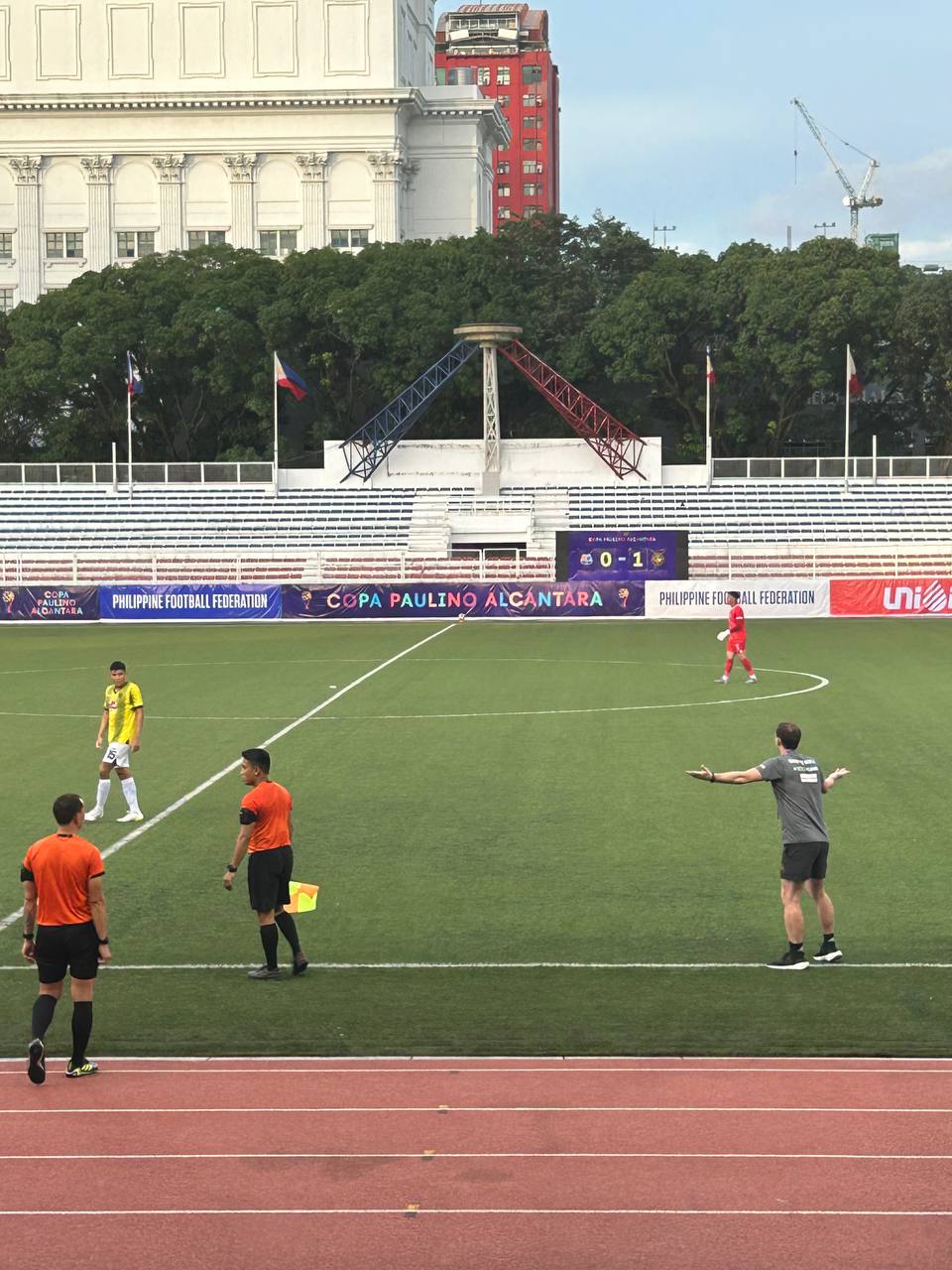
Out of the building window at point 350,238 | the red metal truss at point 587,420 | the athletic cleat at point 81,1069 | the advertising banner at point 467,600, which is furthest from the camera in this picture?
the building window at point 350,238

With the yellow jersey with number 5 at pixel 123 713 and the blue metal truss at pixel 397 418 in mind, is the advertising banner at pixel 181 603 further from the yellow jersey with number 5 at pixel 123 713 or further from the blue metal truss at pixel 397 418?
the yellow jersey with number 5 at pixel 123 713

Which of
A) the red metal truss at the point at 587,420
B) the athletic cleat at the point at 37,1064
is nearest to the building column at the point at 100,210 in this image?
the red metal truss at the point at 587,420

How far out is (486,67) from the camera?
195 m

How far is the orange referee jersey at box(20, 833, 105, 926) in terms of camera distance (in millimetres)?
12055

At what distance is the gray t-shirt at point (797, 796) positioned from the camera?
1467cm

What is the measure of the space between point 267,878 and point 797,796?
14.6ft

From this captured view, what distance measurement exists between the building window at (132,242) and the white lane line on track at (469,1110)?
345ft

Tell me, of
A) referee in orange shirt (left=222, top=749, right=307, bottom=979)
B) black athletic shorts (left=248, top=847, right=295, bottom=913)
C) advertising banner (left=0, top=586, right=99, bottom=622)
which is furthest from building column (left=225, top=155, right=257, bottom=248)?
black athletic shorts (left=248, top=847, right=295, bottom=913)

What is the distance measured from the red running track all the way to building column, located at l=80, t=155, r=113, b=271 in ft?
342

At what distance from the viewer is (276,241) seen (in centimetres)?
11150

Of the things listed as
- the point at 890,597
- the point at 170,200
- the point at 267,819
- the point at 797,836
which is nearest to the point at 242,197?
the point at 170,200

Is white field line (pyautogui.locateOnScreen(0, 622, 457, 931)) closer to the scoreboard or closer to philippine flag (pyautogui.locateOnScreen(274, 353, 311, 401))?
the scoreboard

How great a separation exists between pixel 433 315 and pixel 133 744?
6514 centimetres

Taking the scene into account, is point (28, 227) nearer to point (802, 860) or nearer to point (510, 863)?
point (510, 863)
